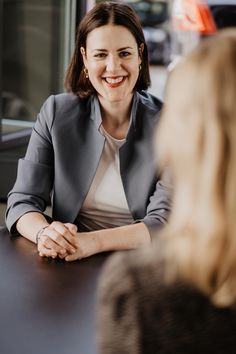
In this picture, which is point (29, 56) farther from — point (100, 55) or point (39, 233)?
point (39, 233)

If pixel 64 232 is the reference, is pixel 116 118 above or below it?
above

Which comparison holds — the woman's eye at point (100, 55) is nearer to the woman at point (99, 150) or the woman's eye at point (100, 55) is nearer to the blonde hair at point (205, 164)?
the woman at point (99, 150)

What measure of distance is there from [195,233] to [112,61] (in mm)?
1162

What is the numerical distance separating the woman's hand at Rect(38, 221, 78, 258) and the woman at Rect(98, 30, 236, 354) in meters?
0.73

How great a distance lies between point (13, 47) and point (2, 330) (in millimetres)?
3740

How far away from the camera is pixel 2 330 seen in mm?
1143

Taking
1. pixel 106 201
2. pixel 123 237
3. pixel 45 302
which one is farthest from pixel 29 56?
pixel 45 302

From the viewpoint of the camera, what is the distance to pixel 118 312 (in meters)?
0.79

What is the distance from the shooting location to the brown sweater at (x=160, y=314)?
2.42 ft

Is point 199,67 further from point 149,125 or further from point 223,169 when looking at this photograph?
point 149,125

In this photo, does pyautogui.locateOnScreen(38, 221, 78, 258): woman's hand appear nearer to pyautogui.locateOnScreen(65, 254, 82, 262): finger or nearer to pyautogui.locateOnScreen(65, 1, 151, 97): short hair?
pyautogui.locateOnScreen(65, 254, 82, 262): finger

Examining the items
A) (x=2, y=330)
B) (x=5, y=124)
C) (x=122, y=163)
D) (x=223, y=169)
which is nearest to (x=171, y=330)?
(x=223, y=169)

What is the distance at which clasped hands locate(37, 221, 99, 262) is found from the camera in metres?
1.50

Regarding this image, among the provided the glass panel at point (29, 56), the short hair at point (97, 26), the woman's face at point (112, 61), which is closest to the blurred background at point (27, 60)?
the glass panel at point (29, 56)
